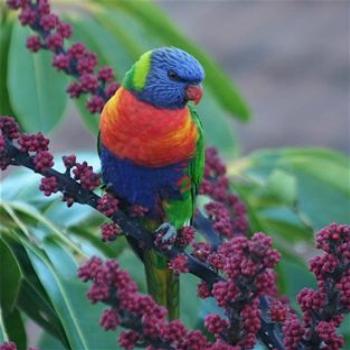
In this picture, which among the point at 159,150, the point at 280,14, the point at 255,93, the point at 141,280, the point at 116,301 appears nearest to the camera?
the point at 116,301

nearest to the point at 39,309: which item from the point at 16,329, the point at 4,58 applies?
the point at 16,329

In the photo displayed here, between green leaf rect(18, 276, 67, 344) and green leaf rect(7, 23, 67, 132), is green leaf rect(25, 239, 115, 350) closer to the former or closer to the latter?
green leaf rect(18, 276, 67, 344)

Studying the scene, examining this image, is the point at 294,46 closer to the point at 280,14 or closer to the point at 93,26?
the point at 280,14

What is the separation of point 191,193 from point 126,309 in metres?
0.68

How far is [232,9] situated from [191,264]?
607 centimetres

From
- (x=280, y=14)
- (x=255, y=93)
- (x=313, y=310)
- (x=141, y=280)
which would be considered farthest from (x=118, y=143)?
(x=280, y=14)

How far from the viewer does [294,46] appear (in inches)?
265

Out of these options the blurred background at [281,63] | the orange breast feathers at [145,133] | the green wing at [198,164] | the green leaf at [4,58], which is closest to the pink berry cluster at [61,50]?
the orange breast feathers at [145,133]

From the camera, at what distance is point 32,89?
6.16 feet

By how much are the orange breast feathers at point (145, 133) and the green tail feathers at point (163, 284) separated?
0.16 meters

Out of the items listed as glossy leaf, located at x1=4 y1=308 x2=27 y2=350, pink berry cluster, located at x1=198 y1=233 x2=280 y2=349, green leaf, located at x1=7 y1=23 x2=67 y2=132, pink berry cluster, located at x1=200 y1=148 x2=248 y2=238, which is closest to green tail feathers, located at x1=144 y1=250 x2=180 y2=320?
pink berry cluster, located at x1=200 y1=148 x2=248 y2=238

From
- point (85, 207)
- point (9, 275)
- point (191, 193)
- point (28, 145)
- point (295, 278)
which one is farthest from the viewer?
point (295, 278)

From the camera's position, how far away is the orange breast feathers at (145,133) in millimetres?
1669

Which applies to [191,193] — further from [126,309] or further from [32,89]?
[126,309]
